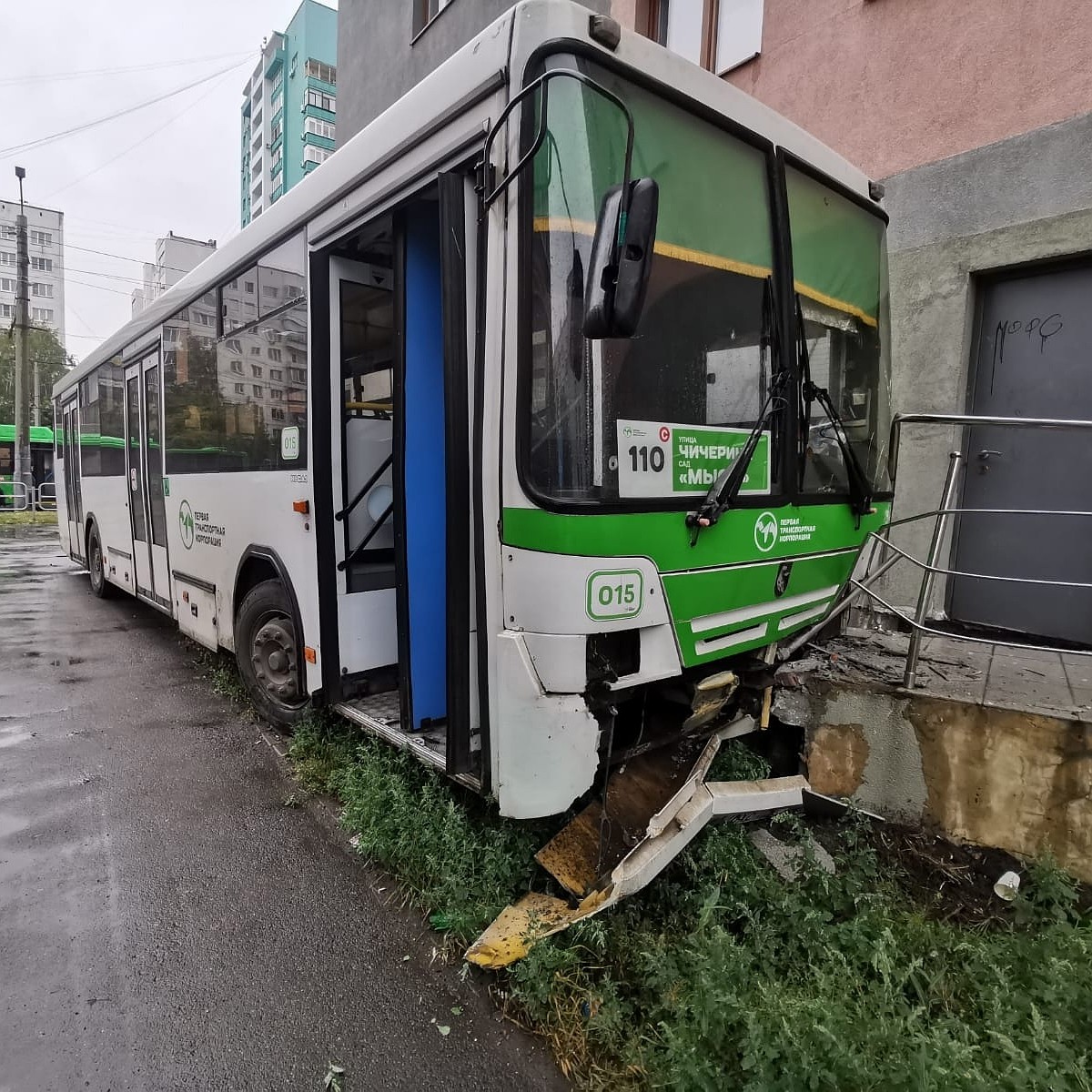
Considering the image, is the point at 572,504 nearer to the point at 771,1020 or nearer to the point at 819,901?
the point at 771,1020

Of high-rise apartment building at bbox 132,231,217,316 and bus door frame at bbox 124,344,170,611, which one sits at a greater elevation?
high-rise apartment building at bbox 132,231,217,316

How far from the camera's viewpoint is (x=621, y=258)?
204cm

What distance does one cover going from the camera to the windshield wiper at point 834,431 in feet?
9.78

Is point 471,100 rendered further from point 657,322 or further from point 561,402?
point 561,402

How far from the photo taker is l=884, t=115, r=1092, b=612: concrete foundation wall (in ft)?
15.1

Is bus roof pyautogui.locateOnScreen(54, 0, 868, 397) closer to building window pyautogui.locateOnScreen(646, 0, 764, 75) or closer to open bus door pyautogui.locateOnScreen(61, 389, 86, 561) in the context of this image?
building window pyautogui.locateOnScreen(646, 0, 764, 75)

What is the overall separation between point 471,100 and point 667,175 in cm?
74

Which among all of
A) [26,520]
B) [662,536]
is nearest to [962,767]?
[662,536]

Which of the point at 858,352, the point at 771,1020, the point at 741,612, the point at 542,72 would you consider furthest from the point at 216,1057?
the point at 858,352

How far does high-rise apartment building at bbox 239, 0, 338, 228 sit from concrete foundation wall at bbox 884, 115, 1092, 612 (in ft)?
169

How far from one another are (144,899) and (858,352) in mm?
3958

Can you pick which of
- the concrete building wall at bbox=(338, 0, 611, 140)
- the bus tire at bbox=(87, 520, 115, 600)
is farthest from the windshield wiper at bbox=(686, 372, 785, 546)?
the concrete building wall at bbox=(338, 0, 611, 140)

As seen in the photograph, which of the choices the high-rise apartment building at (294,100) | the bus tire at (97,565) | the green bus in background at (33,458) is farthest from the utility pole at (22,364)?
the high-rise apartment building at (294,100)

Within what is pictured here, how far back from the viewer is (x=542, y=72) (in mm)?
2287
